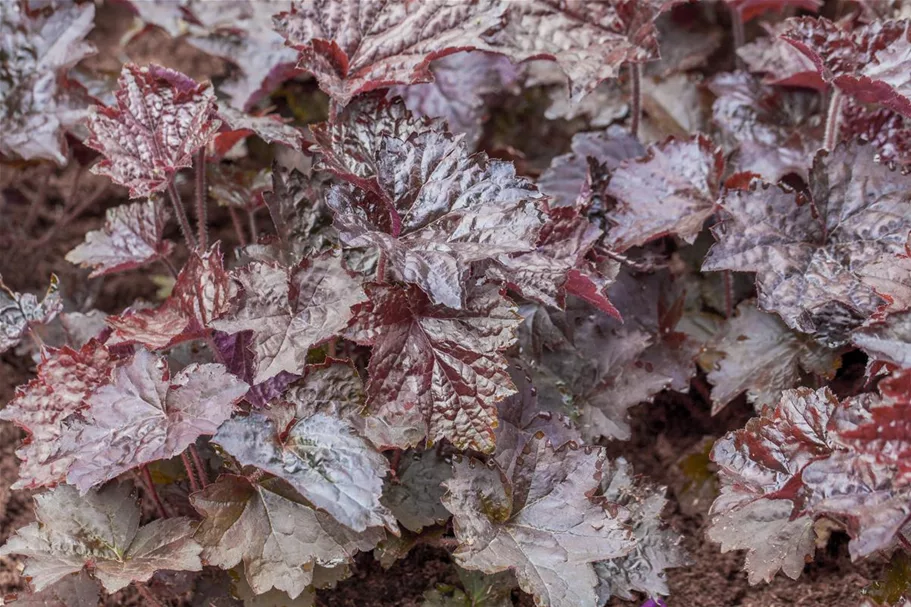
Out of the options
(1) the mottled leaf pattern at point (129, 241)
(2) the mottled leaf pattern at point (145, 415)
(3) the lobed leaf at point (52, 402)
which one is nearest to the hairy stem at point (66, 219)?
(1) the mottled leaf pattern at point (129, 241)

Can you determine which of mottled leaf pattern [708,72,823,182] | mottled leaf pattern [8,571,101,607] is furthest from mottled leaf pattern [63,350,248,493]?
mottled leaf pattern [708,72,823,182]

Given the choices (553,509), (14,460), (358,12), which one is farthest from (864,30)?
(14,460)

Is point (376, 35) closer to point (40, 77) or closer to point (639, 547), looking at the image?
point (40, 77)

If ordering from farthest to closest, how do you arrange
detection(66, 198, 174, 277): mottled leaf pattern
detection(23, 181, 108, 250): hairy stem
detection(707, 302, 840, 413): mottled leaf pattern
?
detection(23, 181, 108, 250): hairy stem < detection(66, 198, 174, 277): mottled leaf pattern < detection(707, 302, 840, 413): mottled leaf pattern

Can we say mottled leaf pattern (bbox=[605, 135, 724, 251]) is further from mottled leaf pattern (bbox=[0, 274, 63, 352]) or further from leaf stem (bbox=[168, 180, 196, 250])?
mottled leaf pattern (bbox=[0, 274, 63, 352])

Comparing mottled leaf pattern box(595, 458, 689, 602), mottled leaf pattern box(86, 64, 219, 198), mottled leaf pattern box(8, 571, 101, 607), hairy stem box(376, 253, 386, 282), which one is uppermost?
mottled leaf pattern box(86, 64, 219, 198)

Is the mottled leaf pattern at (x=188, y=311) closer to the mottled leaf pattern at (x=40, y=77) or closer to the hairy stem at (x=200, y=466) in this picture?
the hairy stem at (x=200, y=466)

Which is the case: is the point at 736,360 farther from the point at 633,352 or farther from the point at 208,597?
the point at 208,597

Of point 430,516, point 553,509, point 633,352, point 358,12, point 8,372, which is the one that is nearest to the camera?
point 553,509
